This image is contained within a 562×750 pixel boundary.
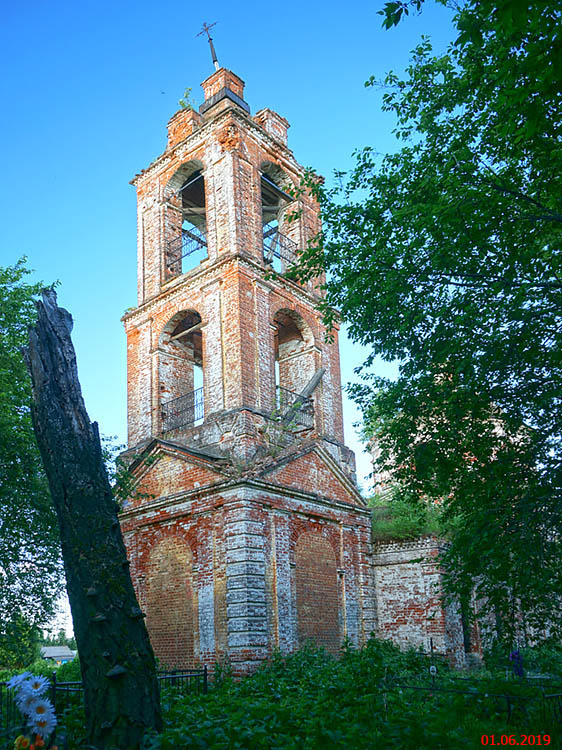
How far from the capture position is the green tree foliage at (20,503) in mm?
13633

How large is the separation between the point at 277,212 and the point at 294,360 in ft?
16.7

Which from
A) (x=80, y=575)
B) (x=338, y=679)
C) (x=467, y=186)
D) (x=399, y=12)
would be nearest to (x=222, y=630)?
(x=338, y=679)

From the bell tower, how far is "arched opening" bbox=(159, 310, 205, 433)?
0.17 feet

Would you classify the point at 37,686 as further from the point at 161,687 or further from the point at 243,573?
the point at 243,573

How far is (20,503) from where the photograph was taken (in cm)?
1409

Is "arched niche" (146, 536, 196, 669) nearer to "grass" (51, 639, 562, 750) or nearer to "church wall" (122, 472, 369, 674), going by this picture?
"church wall" (122, 472, 369, 674)

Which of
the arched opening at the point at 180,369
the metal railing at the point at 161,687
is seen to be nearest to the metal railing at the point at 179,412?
the arched opening at the point at 180,369

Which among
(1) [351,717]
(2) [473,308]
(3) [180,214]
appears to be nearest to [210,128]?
(3) [180,214]

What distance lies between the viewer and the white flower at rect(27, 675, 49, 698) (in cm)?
467

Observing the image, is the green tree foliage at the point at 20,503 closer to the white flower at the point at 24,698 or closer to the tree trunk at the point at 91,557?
the tree trunk at the point at 91,557

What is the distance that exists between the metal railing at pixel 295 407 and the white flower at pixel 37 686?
39.2 feet

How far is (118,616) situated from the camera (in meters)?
6.01
